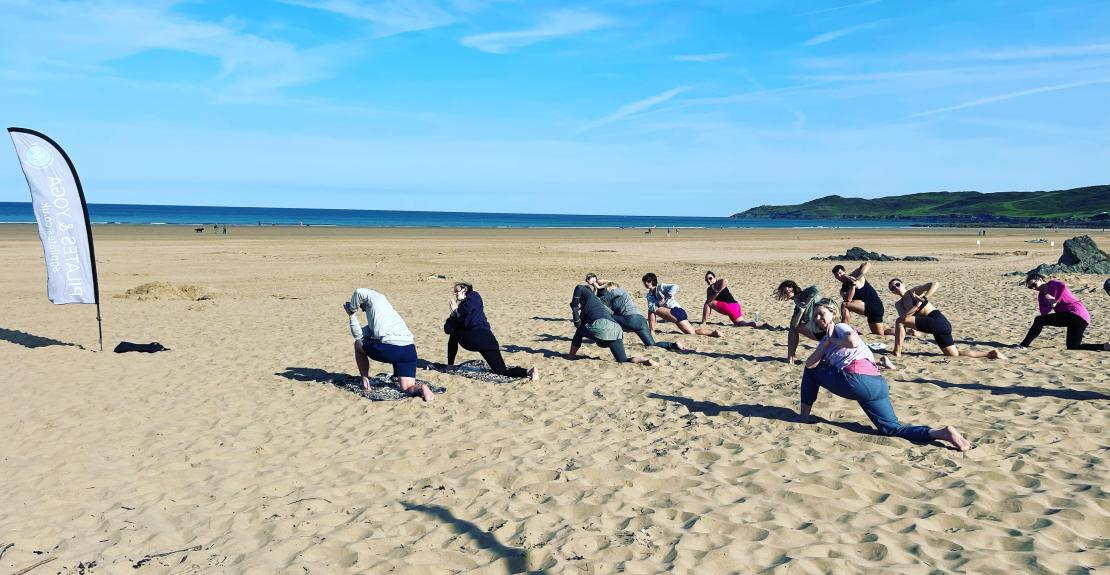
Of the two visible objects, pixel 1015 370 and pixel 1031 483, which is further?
pixel 1015 370

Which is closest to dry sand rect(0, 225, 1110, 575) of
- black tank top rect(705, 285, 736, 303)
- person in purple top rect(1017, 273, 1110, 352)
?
person in purple top rect(1017, 273, 1110, 352)

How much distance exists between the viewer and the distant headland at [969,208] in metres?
116

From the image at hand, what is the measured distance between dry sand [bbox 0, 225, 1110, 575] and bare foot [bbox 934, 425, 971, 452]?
0.27ft

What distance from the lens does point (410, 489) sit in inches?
216

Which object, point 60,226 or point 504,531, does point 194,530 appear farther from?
point 60,226

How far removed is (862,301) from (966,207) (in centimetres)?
16145

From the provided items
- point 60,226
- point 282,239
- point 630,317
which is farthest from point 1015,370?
point 282,239

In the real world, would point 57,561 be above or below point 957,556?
below

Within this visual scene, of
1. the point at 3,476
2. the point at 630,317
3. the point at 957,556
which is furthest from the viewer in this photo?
the point at 630,317

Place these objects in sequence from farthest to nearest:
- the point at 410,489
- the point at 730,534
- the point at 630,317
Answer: the point at 630,317 < the point at 410,489 < the point at 730,534

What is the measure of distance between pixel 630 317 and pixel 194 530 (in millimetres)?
6771

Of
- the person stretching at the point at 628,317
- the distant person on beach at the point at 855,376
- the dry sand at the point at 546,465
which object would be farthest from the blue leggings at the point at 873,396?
the person stretching at the point at 628,317

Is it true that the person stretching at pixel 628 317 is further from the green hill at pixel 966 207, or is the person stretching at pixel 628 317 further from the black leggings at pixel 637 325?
the green hill at pixel 966 207

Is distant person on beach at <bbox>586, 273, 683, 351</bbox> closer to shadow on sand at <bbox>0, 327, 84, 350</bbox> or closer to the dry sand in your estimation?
the dry sand
